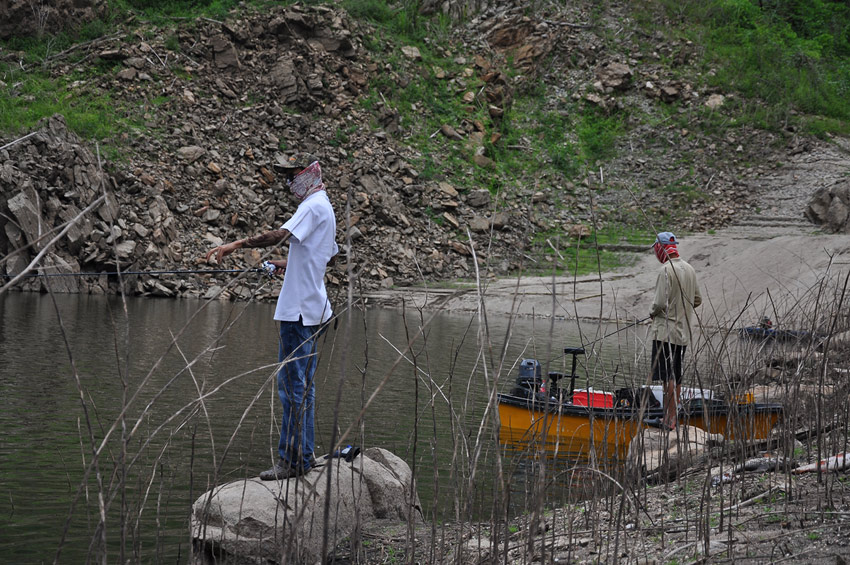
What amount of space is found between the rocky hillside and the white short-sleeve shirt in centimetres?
1917

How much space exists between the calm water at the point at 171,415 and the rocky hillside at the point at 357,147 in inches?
293

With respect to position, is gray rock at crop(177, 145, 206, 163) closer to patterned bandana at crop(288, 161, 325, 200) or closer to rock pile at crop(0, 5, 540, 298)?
rock pile at crop(0, 5, 540, 298)

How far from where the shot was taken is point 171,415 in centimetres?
448

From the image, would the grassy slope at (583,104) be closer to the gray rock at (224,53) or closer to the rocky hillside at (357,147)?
the rocky hillside at (357,147)

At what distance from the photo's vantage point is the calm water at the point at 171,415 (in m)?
3.30

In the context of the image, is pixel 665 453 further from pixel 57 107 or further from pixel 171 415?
pixel 57 107

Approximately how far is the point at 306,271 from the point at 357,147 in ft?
92.5

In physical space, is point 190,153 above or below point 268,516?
above

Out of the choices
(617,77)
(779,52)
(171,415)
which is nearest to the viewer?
(171,415)

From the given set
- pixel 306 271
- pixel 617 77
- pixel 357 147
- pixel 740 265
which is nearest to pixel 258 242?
pixel 306 271

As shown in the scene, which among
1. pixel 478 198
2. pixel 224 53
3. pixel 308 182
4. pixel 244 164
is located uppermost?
pixel 224 53

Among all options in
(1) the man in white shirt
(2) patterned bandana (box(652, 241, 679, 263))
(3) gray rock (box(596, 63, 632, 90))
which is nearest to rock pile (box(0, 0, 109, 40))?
(3) gray rock (box(596, 63, 632, 90))

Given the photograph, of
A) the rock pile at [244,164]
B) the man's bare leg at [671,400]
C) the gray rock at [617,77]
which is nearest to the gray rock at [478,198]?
the rock pile at [244,164]

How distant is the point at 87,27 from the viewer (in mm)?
33656
